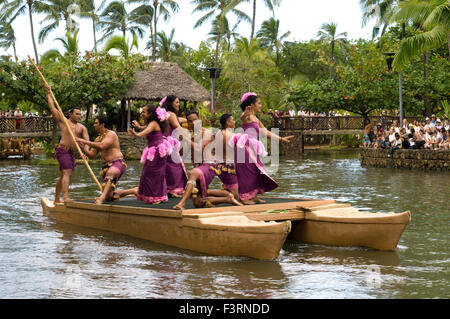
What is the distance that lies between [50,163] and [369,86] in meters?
14.1

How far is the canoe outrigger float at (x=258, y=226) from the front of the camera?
262 inches

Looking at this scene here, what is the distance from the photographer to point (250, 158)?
811cm

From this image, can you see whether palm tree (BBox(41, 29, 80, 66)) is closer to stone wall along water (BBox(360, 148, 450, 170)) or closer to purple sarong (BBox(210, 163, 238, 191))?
stone wall along water (BBox(360, 148, 450, 170))

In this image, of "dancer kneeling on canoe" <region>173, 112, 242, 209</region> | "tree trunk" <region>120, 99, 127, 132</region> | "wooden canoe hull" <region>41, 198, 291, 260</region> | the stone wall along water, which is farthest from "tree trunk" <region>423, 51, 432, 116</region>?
"wooden canoe hull" <region>41, 198, 291, 260</region>

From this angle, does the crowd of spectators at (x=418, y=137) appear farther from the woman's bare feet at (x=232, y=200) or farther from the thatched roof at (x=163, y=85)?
the woman's bare feet at (x=232, y=200)

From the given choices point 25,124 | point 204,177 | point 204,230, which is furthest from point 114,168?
point 25,124

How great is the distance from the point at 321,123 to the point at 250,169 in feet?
82.9

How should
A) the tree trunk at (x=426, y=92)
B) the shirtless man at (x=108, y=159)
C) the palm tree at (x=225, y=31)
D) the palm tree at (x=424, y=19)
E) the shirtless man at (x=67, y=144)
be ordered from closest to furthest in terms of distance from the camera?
the shirtless man at (x=108, y=159), the shirtless man at (x=67, y=144), the palm tree at (x=424, y=19), the tree trunk at (x=426, y=92), the palm tree at (x=225, y=31)

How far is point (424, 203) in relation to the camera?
1166cm

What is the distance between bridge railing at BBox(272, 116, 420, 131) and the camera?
106 feet

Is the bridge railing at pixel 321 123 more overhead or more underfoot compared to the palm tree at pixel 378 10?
more underfoot

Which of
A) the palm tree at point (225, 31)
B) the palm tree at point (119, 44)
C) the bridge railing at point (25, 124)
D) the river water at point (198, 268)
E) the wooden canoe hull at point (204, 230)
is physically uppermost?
the palm tree at point (225, 31)

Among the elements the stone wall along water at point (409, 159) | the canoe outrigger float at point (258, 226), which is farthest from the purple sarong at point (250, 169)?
the stone wall along water at point (409, 159)

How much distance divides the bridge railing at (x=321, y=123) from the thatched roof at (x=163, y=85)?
185 inches
